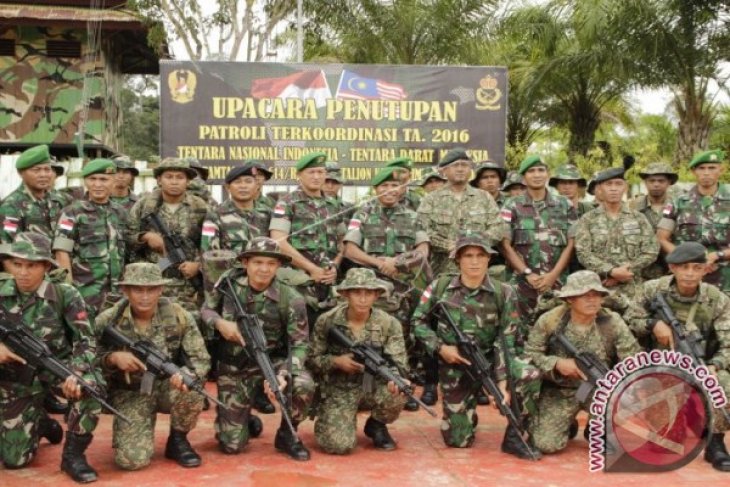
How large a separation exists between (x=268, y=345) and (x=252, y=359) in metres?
0.19

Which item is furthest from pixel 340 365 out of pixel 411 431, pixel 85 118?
pixel 85 118

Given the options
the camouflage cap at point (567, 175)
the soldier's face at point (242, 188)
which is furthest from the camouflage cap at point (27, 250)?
the camouflage cap at point (567, 175)

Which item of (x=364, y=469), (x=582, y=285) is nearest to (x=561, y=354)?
(x=582, y=285)

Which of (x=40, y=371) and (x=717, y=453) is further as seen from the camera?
(x=717, y=453)

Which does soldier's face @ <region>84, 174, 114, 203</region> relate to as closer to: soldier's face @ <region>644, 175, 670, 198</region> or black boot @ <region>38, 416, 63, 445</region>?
black boot @ <region>38, 416, 63, 445</region>

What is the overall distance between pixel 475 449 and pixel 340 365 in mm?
1101

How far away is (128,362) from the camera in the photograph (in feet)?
16.9

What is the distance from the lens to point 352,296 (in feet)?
18.8

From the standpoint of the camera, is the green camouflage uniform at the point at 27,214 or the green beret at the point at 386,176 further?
the green beret at the point at 386,176

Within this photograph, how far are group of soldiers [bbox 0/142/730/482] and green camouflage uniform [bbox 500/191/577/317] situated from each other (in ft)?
0.05

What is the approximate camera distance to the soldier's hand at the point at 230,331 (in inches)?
216

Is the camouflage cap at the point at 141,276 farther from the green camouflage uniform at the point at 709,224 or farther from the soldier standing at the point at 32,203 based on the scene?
the green camouflage uniform at the point at 709,224

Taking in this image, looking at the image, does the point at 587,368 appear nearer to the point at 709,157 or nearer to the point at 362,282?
the point at 362,282

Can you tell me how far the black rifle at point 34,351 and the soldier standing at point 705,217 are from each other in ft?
16.5
